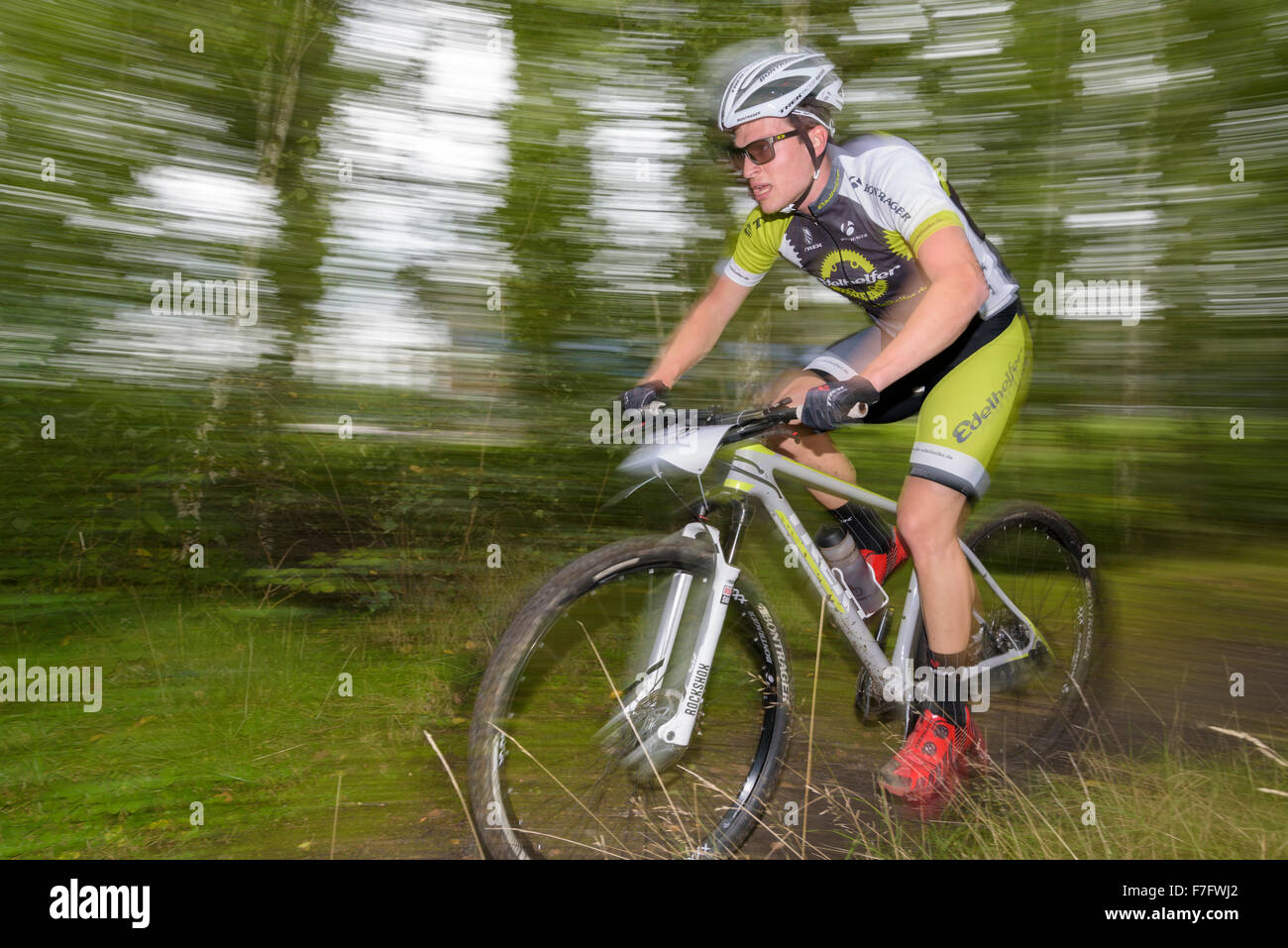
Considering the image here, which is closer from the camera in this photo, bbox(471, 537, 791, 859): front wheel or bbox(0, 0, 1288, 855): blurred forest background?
bbox(471, 537, 791, 859): front wheel

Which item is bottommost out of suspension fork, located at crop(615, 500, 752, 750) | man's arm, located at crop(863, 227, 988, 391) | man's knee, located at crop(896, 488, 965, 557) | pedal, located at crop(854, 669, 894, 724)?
pedal, located at crop(854, 669, 894, 724)

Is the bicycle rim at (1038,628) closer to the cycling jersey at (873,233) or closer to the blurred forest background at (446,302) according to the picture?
the cycling jersey at (873,233)

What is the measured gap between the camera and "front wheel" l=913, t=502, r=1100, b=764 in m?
→ 3.03

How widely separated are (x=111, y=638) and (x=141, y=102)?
9.34ft

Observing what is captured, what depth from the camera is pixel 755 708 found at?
2533 millimetres

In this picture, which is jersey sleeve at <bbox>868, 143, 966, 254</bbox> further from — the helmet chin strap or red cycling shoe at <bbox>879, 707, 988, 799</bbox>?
red cycling shoe at <bbox>879, 707, 988, 799</bbox>

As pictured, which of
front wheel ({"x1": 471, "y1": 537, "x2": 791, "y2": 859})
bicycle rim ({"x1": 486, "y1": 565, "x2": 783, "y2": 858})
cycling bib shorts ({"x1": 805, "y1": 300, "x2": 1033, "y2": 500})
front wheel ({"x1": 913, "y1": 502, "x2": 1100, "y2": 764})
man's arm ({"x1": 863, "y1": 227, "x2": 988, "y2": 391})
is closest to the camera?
front wheel ({"x1": 471, "y1": 537, "x2": 791, "y2": 859})

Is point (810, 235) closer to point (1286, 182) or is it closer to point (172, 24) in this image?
point (172, 24)

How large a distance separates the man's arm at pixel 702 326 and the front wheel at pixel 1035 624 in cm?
129

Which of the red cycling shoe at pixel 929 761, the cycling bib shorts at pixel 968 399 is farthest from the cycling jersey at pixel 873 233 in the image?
the red cycling shoe at pixel 929 761

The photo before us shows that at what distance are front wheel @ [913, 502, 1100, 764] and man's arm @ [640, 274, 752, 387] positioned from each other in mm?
1291

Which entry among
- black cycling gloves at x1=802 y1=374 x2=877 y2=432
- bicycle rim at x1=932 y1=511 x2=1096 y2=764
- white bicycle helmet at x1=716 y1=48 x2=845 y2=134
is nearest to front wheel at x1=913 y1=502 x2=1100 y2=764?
bicycle rim at x1=932 y1=511 x2=1096 y2=764

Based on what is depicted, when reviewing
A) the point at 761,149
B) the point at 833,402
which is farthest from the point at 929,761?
the point at 761,149
